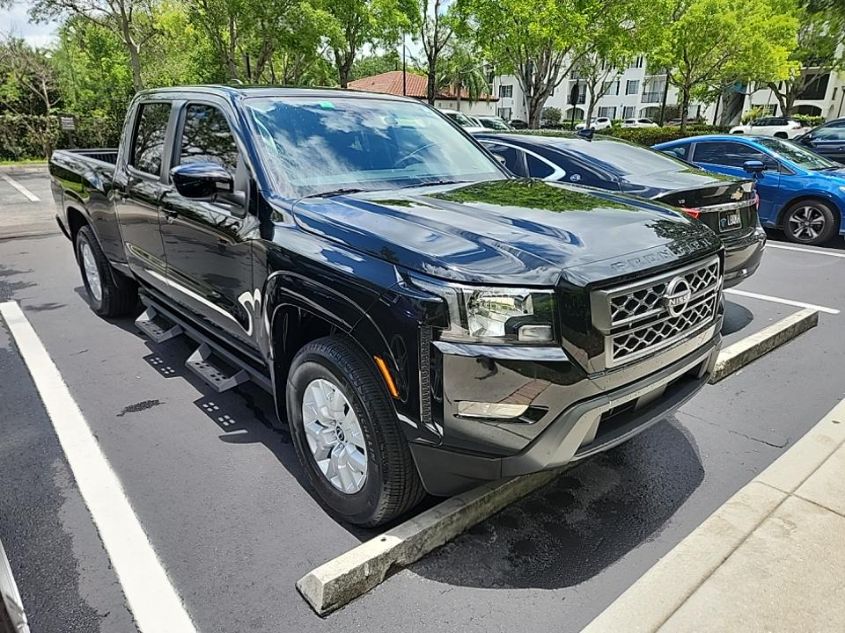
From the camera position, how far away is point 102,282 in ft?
17.5

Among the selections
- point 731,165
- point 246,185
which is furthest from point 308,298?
point 731,165

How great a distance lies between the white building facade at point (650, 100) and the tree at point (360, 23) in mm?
20423

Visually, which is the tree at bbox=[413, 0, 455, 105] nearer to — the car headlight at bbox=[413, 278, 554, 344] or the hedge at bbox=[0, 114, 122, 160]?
the hedge at bbox=[0, 114, 122, 160]

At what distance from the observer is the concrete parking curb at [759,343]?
426cm

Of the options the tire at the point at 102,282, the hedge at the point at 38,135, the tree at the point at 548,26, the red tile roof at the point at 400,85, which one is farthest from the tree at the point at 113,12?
the red tile roof at the point at 400,85

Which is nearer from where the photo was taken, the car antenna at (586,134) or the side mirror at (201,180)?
the side mirror at (201,180)

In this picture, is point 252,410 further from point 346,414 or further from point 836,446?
point 836,446

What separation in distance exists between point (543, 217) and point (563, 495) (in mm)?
1392

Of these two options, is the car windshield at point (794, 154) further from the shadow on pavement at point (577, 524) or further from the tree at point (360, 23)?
the tree at point (360, 23)

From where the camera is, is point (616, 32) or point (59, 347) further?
point (616, 32)

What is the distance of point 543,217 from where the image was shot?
2.65m

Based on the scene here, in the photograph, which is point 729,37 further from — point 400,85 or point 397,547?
point 397,547

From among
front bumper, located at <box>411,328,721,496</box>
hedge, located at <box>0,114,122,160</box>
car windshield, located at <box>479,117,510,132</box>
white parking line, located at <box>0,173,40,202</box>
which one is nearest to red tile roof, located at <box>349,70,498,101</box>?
hedge, located at <box>0,114,122,160</box>

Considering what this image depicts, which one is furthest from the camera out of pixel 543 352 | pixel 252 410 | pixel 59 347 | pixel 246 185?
pixel 59 347
